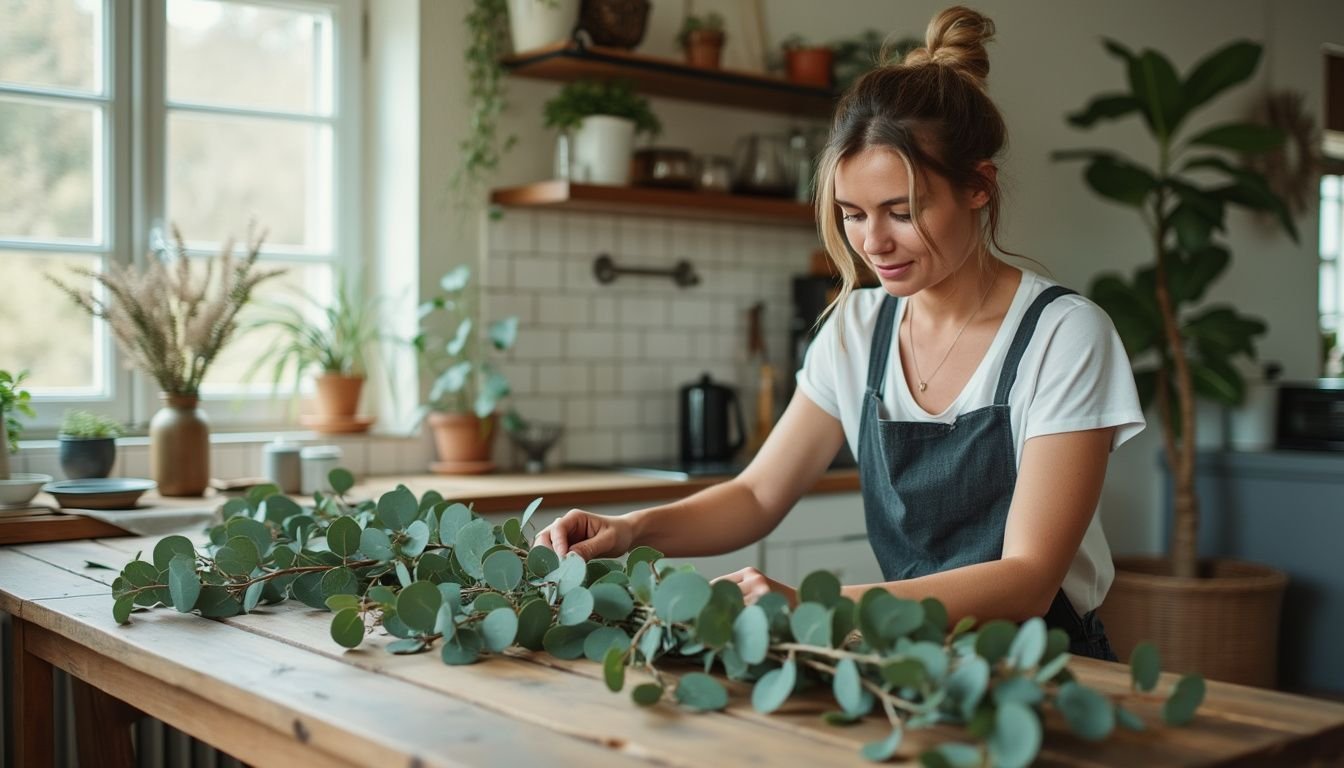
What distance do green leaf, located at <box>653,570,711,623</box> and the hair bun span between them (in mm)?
1051

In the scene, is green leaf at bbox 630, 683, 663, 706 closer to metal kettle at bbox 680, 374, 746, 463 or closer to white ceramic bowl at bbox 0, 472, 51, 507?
white ceramic bowl at bbox 0, 472, 51, 507

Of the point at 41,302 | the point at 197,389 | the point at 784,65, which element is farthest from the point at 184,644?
the point at 784,65

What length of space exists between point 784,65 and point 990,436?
2.75m

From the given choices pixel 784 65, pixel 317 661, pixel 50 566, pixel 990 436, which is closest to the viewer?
pixel 317 661

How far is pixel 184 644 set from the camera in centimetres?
157

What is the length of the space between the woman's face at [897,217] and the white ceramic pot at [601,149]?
207cm

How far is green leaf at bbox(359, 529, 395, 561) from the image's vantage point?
167 cm

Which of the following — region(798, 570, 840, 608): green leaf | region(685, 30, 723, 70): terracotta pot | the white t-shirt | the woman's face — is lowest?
region(798, 570, 840, 608): green leaf

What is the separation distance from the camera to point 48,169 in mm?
3598

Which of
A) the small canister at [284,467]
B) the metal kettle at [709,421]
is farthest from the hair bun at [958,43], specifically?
the metal kettle at [709,421]

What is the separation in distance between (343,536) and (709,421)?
2.62 metres

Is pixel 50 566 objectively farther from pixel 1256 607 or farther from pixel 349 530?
pixel 1256 607

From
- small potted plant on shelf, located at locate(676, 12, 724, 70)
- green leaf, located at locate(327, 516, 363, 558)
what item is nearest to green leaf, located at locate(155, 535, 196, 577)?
green leaf, located at locate(327, 516, 363, 558)

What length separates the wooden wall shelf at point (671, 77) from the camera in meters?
3.87
